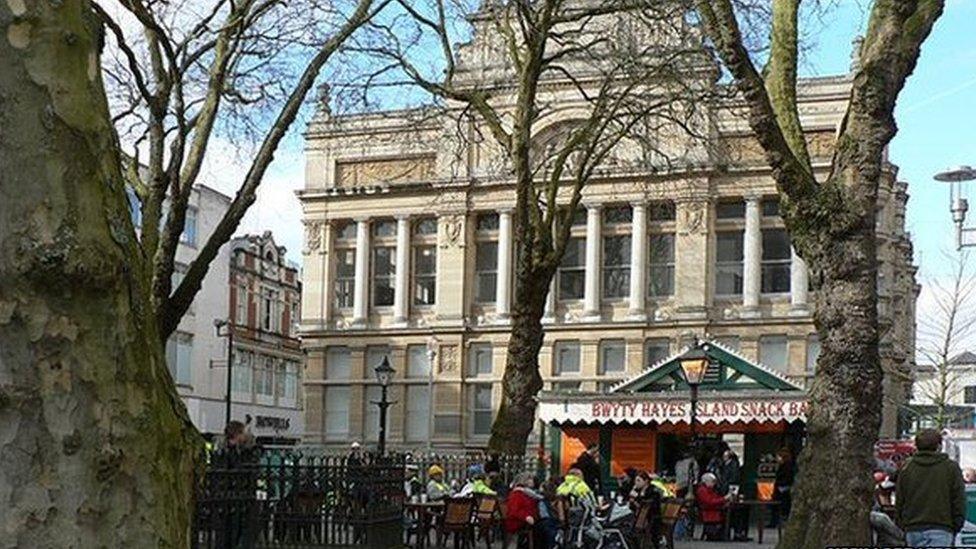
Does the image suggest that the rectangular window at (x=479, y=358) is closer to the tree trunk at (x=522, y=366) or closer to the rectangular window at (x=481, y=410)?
the rectangular window at (x=481, y=410)

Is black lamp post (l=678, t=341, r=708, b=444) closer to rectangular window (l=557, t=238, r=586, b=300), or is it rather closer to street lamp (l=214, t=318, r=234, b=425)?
street lamp (l=214, t=318, r=234, b=425)

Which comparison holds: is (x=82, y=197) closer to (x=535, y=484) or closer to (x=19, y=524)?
(x=19, y=524)

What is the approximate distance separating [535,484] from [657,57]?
37.6 feet

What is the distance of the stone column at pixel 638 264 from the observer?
161ft

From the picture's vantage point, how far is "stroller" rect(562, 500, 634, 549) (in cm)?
1752

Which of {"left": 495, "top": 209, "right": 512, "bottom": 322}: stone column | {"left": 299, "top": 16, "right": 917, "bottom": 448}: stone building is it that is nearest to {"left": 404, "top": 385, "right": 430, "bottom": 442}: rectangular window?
{"left": 299, "top": 16, "right": 917, "bottom": 448}: stone building

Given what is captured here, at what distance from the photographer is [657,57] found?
26766mm

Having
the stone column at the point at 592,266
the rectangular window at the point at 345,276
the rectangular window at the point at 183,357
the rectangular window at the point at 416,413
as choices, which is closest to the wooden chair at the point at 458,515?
the stone column at the point at 592,266

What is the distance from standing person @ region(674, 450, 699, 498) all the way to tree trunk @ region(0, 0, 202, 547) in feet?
72.0

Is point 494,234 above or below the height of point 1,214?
above

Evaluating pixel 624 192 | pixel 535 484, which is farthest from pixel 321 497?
pixel 624 192

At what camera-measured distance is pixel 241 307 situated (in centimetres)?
6706

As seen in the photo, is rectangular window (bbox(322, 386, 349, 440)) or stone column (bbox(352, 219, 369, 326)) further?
rectangular window (bbox(322, 386, 349, 440))

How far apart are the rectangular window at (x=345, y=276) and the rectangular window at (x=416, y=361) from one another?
3672 mm
